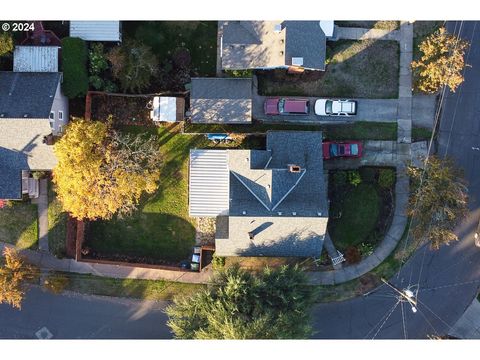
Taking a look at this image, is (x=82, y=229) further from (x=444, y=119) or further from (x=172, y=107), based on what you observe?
(x=444, y=119)

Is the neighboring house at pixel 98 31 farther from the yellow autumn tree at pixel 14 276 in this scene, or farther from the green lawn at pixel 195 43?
the yellow autumn tree at pixel 14 276

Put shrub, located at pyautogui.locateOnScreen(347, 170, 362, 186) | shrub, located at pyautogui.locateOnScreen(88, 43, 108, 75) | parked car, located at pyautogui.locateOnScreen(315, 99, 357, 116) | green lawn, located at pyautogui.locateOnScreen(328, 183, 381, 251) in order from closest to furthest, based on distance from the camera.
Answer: shrub, located at pyautogui.locateOnScreen(88, 43, 108, 75), parked car, located at pyautogui.locateOnScreen(315, 99, 357, 116), shrub, located at pyautogui.locateOnScreen(347, 170, 362, 186), green lawn, located at pyautogui.locateOnScreen(328, 183, 381, 251)

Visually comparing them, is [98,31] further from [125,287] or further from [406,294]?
[406,294]

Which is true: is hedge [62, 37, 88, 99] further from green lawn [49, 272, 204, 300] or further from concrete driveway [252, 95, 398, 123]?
green lawn [49, 272, 204, 300]

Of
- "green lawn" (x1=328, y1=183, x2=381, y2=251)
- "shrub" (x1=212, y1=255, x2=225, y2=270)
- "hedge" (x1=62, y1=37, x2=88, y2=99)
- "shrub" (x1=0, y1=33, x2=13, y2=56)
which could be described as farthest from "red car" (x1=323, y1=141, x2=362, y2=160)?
"shrub" (x1=0, y1=33, x2=13, y2=56)

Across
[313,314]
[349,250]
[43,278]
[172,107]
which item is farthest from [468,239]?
[43,278]

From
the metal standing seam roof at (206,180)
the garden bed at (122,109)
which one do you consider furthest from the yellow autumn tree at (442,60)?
the garden bed at (122,109)

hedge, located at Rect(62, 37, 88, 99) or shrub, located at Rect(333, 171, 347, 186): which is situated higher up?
hedge, located at Rect(62, 37, 88, 99)
